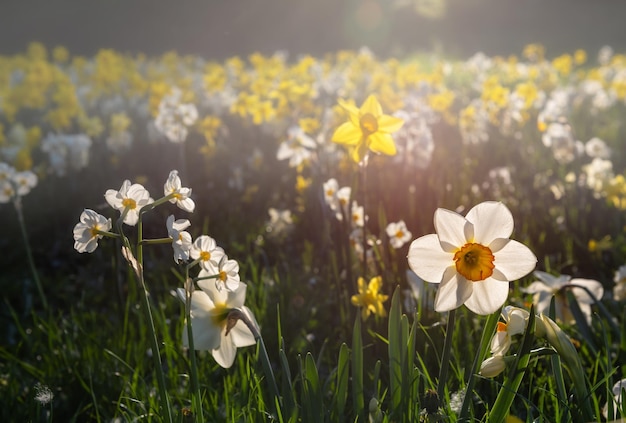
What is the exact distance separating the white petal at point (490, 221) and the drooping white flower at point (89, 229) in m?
0.67

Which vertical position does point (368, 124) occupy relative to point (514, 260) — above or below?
above

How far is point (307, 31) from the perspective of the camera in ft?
101

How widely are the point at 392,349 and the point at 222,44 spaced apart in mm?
27127

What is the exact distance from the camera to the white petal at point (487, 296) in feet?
3.89

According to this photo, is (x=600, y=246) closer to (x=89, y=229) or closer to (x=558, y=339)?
(x=558, y=339)

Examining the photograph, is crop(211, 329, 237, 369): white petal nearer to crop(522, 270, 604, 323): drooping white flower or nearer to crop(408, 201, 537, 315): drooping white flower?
crop(408, 201, 537, 315): drooping white flower

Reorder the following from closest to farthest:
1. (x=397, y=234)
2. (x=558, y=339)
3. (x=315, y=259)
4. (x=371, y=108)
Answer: (x=558, y=339), (x=371, y=108), (x=397, y=234), (x=315, y=259)

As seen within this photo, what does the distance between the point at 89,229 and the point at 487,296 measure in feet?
2.40

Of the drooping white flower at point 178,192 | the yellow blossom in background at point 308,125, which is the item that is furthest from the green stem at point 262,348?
the yellow blossom in background at point 308,125

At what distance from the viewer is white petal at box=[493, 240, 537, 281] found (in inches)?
46.6

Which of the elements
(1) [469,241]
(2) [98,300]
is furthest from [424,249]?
(2) [98,300]

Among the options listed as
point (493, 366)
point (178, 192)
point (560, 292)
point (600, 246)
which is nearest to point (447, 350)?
point (493, 366)

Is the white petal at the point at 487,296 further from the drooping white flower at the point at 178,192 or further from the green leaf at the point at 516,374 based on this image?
the drooping white flower at the point at 178,192

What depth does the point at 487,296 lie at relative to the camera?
1199 millimetres
